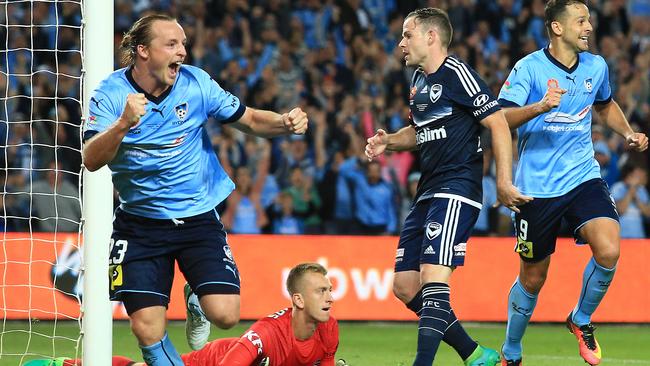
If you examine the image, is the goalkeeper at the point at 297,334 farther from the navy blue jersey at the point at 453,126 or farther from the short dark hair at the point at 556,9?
the short dark hair at the point at 556,9

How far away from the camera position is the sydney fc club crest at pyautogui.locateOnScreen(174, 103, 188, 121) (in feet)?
20.7

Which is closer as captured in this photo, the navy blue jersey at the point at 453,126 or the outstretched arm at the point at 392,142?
the navy blue jersey at the point at 453,126

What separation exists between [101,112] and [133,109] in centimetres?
51

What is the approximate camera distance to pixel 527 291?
7.92m

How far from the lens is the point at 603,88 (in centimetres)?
809

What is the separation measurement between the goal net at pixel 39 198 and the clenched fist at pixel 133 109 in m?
3.80

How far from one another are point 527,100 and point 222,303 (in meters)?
2.75

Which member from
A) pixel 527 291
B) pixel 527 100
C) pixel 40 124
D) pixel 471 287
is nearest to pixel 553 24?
pixel 527 100

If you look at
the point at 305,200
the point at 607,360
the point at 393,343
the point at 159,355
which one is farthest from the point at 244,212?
the point at 159,355

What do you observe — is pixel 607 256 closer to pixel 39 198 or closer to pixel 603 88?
pixel 603 88

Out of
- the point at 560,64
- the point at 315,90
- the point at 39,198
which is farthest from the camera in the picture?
the point at 315,90

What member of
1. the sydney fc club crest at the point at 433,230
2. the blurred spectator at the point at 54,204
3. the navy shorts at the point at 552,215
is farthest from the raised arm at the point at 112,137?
the blurred spectator at the point at 54,204

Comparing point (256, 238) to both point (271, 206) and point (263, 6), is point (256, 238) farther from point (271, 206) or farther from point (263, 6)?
point (263, 6)

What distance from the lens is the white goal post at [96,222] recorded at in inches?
268
